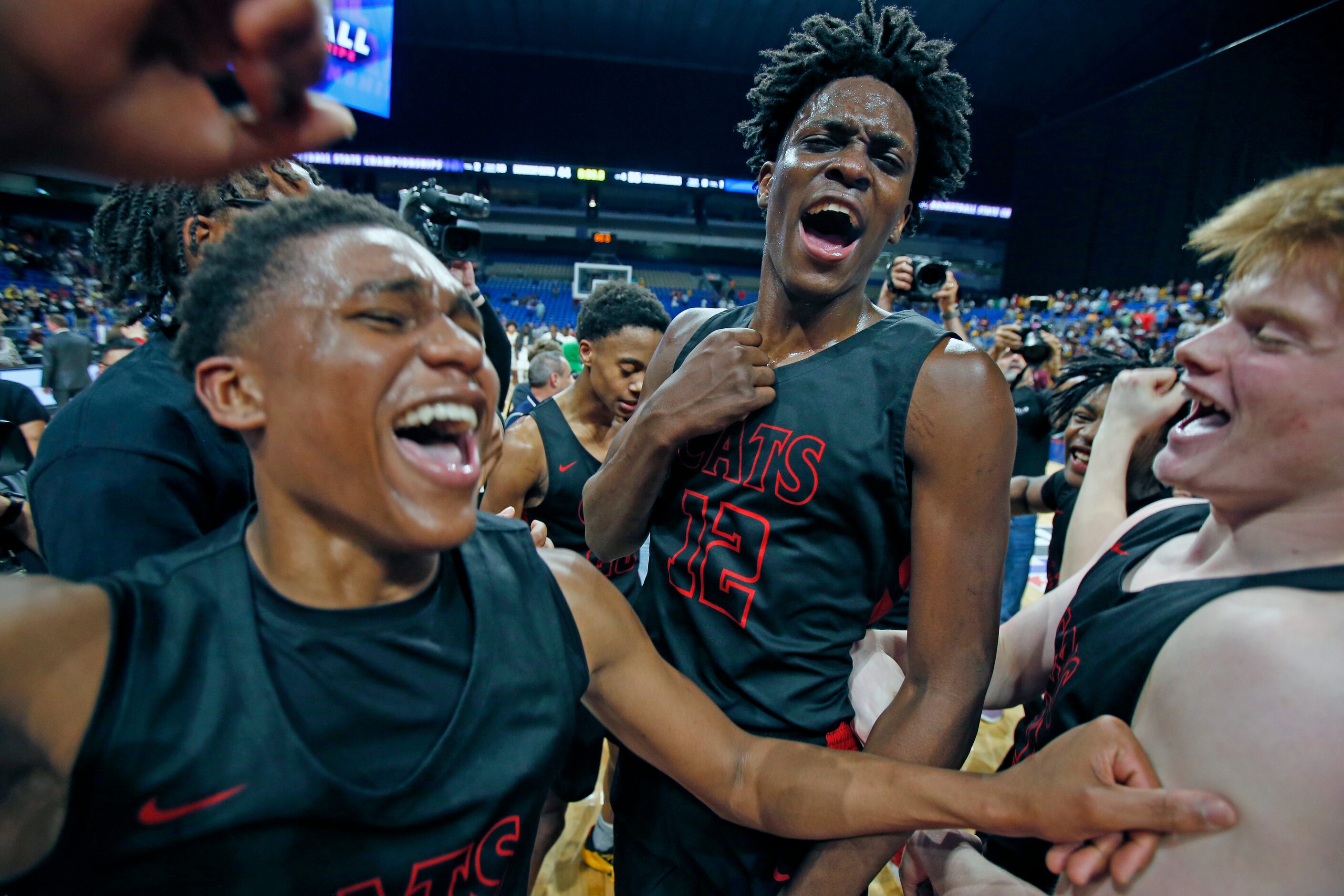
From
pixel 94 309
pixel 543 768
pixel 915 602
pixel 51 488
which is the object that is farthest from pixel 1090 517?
pixel 94 309

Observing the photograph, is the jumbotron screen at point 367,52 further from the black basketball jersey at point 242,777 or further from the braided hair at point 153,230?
the black basketball jersey at point 242,777

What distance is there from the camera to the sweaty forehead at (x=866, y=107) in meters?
1.51

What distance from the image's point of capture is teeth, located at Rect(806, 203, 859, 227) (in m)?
1.46

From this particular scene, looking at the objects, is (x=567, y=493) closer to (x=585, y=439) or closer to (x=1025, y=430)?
(x=585, y=439)

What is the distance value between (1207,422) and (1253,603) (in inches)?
14.2

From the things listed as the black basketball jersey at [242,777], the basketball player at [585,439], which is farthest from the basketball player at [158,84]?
the basketball player at [585,439]

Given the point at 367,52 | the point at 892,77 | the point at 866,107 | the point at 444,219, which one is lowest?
the point at 444,219

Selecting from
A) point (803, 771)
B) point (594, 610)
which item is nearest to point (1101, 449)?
point (803, 771)

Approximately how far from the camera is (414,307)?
1.00 meters

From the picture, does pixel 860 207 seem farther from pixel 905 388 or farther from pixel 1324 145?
pixel 1324 145

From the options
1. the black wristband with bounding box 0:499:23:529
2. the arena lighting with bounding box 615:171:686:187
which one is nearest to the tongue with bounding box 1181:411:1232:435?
the black wristband with bounding box 0:499:23:529

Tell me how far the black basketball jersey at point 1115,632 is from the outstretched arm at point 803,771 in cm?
13

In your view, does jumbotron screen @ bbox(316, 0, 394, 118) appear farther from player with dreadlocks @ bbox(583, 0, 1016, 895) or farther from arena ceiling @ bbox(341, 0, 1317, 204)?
player with dreadlocks @ bbox(583, 0, 1016, 895)

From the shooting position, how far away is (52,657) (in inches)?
30.0
